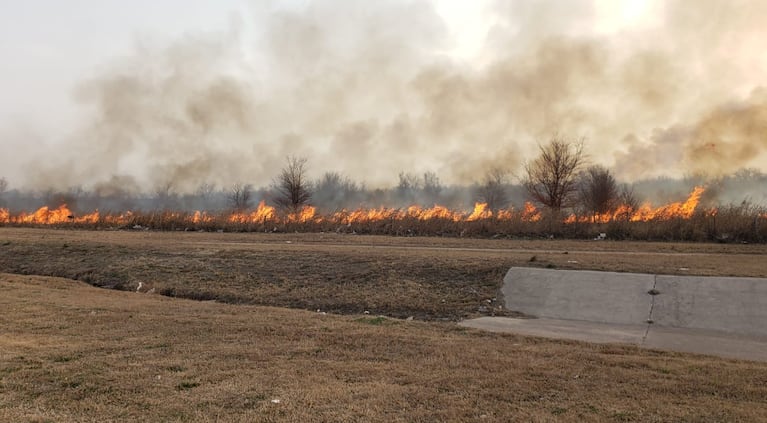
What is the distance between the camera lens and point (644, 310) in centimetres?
1053

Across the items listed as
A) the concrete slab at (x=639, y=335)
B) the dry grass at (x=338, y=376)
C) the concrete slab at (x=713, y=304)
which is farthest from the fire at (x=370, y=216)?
the dry grass at (x=338, y=376)

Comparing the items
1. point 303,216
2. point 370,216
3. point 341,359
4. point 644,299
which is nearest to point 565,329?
point 644,299

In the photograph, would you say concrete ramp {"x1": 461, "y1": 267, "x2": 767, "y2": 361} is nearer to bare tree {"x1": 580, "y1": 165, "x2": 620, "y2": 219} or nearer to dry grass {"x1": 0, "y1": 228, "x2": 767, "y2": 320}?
dry grass {"x1": 0, "y1": 228, "x2": 767, "y2": 320}

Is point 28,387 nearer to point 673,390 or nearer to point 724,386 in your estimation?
point 673,390

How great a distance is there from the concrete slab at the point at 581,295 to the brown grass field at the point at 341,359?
2.08 feet

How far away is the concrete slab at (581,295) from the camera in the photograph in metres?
10.7

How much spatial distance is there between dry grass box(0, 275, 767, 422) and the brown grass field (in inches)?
1.0

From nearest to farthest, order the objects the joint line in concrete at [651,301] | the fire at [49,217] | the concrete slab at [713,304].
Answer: the joint line in concrete at [651,301]
the concrete slab at [713,304]
the fire at [49,217]

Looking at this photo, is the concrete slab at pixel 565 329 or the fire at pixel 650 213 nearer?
the concrete slab at pixel 565 329

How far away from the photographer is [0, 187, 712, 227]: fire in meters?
25.3

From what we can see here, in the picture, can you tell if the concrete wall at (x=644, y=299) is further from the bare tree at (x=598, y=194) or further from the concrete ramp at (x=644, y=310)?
the bare tree at (x=598, y=194)

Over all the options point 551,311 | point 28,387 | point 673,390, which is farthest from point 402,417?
point 551,311

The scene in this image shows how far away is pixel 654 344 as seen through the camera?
838cm

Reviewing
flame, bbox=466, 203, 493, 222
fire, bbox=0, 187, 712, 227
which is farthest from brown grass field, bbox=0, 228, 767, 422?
flame, bbox=466, 203, 493, 222
